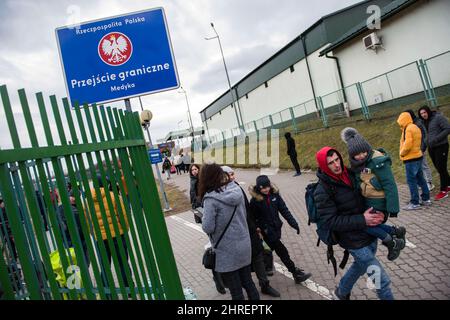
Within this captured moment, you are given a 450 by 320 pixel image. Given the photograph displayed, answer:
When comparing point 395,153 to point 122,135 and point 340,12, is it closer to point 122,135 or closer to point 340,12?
point 122,135

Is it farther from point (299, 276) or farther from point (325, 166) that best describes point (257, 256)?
point (325, 166)

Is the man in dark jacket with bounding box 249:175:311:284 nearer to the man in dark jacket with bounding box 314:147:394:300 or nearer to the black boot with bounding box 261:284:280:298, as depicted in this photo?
the black boot with bounding box 261:284:280:298

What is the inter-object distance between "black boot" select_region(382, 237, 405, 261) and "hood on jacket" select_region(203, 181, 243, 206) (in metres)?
1.44

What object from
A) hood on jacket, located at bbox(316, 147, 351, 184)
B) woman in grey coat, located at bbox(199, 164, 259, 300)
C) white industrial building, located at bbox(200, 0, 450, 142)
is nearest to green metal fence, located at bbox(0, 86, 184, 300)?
woman in grey coat, located at bbox(199, 164, 259, 300)

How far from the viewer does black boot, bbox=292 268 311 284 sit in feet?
14.1

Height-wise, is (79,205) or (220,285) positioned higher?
(79,205)

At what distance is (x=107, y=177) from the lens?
2.67 m

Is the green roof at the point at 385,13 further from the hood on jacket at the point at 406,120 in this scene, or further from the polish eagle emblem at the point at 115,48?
the polish eagle emblem at the point at 115,48

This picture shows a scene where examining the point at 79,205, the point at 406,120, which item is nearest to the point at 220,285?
the point at 79,205

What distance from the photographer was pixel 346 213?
3100mm

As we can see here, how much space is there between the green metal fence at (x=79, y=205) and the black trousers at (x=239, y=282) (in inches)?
19.6

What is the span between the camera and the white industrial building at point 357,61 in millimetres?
13141

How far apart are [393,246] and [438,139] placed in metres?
3.63

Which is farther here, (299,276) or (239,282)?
(299,276)
